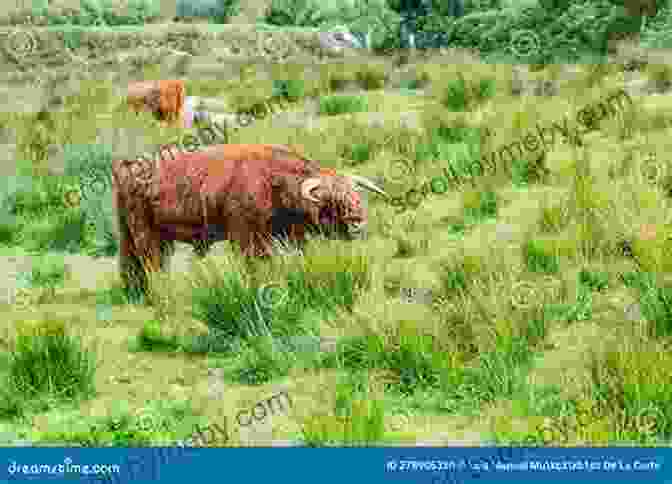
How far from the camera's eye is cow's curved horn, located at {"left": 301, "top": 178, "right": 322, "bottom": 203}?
6.89 metres

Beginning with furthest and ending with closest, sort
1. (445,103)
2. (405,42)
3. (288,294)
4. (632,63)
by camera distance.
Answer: (405,42) < (632,63) < (445,103) < (288,294)

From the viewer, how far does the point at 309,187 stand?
22.6 feet

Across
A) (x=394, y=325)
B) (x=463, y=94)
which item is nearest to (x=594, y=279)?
(x=394, y=325)

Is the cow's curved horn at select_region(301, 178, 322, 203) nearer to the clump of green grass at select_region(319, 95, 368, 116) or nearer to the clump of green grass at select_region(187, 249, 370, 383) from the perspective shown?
the clump of green grass at select_region(187, 249, 370, 383)

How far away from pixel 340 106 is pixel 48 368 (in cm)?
1178

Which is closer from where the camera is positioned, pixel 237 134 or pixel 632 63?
pixel 237 134

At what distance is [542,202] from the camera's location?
9.26 meters

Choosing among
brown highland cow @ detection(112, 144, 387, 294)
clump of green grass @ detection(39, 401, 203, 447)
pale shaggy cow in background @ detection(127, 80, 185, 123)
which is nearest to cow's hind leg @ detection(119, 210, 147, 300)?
brown highland cow @ detection(112, 144, 387, 294)

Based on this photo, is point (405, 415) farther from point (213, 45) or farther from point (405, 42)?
point (213, 45)

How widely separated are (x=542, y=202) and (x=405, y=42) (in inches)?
1020

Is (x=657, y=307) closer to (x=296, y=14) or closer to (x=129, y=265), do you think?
(x=129, y=265)

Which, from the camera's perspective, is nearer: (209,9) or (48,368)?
(48,368)

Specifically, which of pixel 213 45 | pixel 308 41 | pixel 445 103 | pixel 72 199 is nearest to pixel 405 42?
pixel 308 41

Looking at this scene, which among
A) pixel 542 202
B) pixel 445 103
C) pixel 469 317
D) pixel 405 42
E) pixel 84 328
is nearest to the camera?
pixel 469 317
